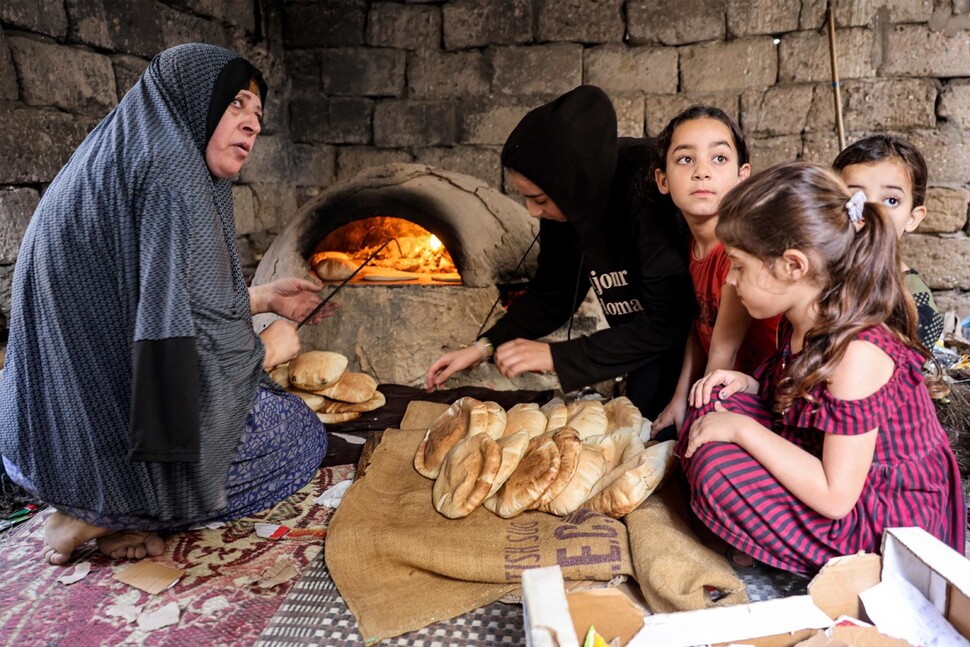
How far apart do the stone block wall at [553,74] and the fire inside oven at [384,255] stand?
1.17 m

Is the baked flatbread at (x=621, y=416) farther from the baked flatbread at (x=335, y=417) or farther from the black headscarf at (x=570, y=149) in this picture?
the baked flatbread at (x=335, y=417)

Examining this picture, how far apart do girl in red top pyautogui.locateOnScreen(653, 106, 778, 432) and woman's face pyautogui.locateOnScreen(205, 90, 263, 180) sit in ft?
4.86

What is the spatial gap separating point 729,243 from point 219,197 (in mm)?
1656

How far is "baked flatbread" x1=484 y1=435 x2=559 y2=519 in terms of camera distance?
7.34ft

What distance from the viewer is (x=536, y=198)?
111 inches

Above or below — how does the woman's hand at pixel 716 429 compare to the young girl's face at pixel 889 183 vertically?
below

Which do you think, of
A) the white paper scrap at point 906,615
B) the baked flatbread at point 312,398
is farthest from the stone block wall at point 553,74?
the white paper scrap at point 906,615

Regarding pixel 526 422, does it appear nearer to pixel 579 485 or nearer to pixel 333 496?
pixel 579 485

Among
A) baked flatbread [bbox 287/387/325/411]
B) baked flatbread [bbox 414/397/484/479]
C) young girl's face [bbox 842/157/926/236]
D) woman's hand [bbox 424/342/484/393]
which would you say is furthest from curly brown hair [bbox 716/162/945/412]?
baked flatbread [bbox 287/387/325/411]

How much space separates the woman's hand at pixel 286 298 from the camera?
2.99 metres

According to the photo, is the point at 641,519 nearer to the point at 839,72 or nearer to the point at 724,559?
the point at 724,559

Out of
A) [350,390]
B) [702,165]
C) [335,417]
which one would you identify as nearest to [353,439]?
[335,417]

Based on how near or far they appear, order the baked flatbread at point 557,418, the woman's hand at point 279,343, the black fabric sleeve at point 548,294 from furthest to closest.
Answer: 1. the black fabric sleeve at point 548,294
2. the baked flatbread at point 557,418
3. the woman's hand at point 279,343

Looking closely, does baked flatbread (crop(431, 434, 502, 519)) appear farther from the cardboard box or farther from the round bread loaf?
the round bread loaf
